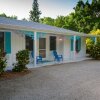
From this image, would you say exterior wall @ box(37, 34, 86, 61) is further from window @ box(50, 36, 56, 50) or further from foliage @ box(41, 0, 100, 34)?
foliage @ box(41, 0, 100, 34)

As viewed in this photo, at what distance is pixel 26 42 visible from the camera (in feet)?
52.0

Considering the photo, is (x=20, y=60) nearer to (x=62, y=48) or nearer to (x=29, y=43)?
(x=29, y=43)

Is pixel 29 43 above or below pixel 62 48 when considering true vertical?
above

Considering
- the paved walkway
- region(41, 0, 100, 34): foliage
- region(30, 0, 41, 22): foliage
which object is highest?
region(30, 0, 41, 22): foliage

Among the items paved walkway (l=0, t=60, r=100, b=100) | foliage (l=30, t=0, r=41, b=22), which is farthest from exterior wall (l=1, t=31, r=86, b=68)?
foliage (l=30, t=0, r=41, b=22)

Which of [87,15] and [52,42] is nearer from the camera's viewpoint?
[52,42]

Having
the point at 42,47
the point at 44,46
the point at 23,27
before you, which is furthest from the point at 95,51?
the point at 23,27

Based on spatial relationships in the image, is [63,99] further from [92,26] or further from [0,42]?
[92,26]

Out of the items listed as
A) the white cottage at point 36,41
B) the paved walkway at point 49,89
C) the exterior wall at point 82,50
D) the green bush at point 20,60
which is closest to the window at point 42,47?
the white cottage at point 36,41

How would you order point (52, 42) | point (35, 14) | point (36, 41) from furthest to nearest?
point (35, 14) → point (52, 42) → point (36, 41)

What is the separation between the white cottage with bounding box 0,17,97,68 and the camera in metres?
13.8

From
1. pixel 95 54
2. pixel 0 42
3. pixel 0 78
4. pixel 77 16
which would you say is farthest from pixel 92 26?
pixel 0 78

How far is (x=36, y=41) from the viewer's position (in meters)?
15.2

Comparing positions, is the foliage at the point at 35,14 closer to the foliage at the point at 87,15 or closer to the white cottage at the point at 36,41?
the foliage at the point at 87,15
